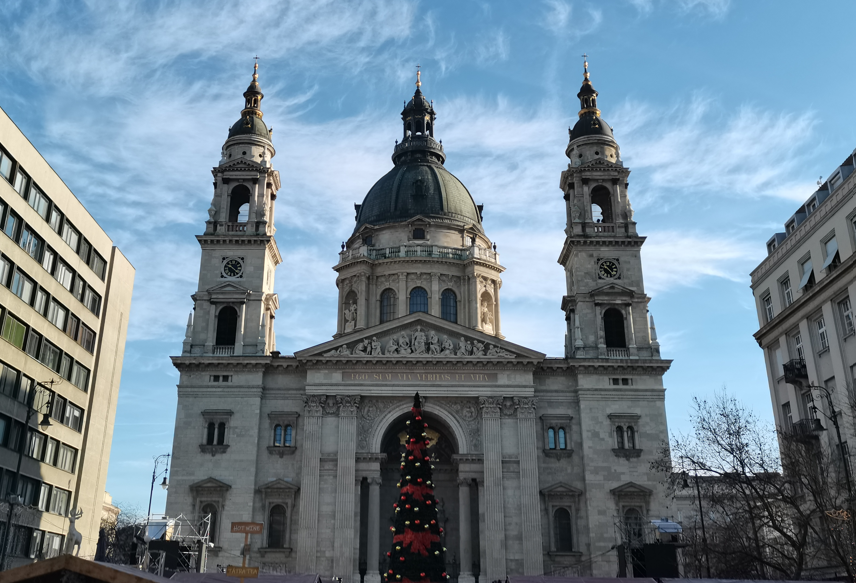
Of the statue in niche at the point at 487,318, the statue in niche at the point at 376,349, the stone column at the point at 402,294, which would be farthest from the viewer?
the statue in niche at the point at 487,318

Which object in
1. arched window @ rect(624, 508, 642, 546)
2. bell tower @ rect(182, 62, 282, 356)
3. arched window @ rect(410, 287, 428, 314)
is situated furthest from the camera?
arched window @ rect(410, 287, 428, 314)

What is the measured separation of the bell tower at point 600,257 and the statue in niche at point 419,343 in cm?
1034

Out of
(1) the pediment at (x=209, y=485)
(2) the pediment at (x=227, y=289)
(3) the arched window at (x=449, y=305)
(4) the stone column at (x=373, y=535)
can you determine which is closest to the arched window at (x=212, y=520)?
(1) the pediment at (x=209, y=485)

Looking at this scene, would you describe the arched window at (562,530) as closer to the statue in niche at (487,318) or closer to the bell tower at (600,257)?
the bell tower at (600,257)

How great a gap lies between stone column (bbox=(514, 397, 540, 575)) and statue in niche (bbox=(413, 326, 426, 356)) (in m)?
6.73

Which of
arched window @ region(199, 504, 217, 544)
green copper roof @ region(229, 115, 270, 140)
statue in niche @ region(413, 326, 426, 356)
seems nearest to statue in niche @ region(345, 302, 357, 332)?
statue in niche @ region(413, 326, 426, 356)

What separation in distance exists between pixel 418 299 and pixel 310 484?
21.1m

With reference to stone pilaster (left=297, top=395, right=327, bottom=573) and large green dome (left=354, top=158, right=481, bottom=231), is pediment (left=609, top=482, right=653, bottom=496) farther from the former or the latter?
large green dome (left=354, top=158, right=481, bottom=231)

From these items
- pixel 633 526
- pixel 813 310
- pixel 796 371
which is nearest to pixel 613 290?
pixel 633 526

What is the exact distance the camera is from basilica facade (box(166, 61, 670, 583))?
162 ft

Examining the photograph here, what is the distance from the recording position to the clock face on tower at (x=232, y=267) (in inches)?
2247

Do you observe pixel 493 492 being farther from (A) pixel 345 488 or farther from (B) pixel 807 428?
(B) pixel 807 428

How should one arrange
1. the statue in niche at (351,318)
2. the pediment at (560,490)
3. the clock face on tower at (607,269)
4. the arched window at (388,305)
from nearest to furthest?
the pediment at (560,490) < the clock face on tower at (607,269) < the arched window at (388,305) < the statue in niche at (351,318)

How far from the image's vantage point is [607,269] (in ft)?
189
